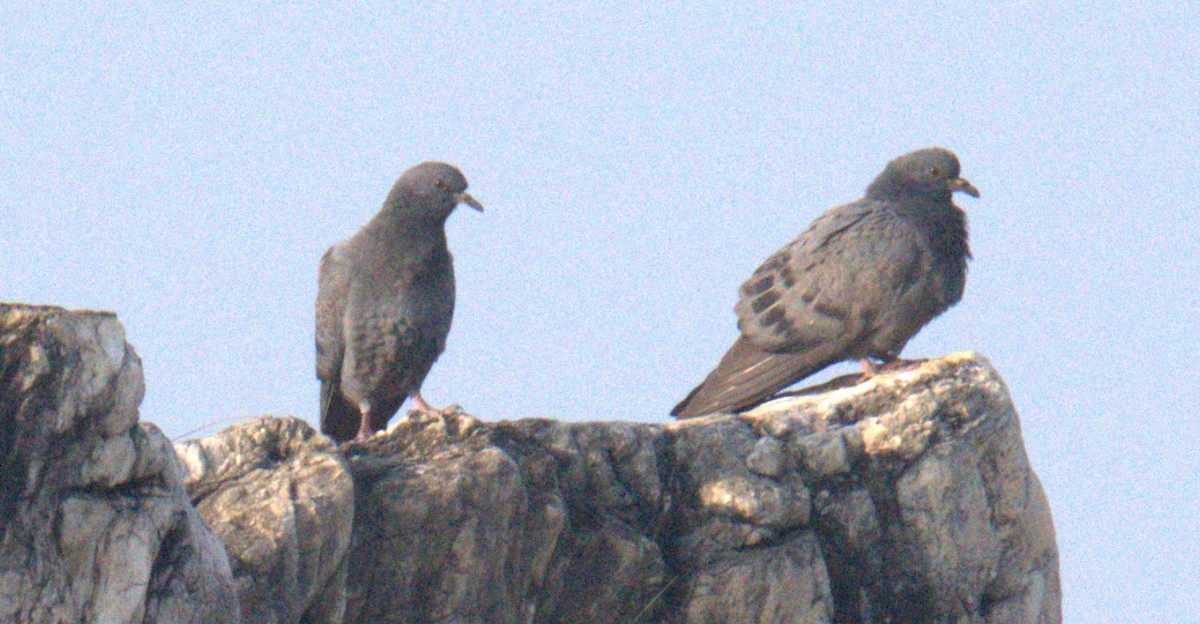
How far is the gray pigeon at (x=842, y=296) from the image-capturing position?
11727 millimetres

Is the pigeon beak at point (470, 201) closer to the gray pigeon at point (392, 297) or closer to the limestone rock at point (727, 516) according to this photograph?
the gray pigeon at point (392, 297)

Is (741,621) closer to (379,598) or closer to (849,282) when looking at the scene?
(379,598)

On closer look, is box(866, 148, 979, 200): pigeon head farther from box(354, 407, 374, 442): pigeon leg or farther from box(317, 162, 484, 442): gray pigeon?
box(354, 407, 374, 442): pigeon leg

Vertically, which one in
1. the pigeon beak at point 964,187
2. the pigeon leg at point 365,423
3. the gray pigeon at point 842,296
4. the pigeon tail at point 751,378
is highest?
the pigeon beak at point 964,187

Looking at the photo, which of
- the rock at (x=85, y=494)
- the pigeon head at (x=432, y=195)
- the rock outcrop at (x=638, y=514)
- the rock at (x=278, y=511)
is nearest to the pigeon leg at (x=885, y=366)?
the rock outcrop at (x=638, y=514)

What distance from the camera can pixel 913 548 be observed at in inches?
359

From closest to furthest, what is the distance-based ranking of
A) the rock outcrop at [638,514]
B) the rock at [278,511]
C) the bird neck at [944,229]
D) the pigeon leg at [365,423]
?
the rock at [278,511] < the rock outcrop at [638,514] < the pigeon leg at [365,423] < the bird neck at [944,229]

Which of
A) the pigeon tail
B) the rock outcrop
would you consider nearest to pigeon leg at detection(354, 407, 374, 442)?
the pigeon tail

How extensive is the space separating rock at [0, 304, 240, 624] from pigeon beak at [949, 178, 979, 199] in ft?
25.2

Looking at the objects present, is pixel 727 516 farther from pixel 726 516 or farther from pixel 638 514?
pixel 638 514

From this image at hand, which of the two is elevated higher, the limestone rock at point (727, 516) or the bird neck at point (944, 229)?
the bird neck at point (944, 229)

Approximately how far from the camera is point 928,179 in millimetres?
12578

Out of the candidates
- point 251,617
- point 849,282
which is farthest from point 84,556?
point 849,282

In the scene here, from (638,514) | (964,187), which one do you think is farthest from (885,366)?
(638,514)
